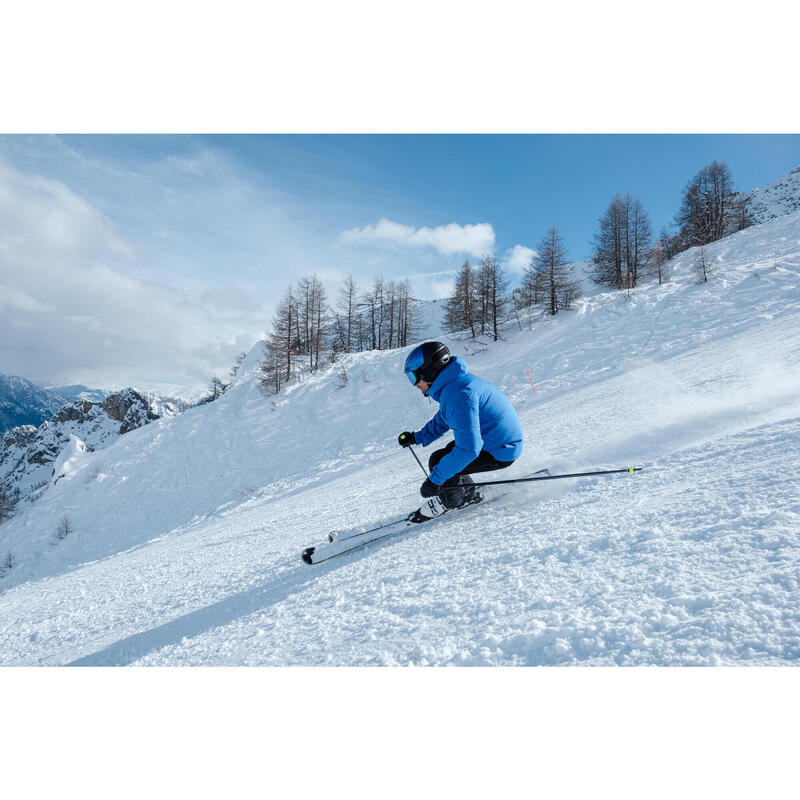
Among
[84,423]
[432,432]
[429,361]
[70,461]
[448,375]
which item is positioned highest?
[84,423]

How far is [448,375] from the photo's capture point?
12.1ft

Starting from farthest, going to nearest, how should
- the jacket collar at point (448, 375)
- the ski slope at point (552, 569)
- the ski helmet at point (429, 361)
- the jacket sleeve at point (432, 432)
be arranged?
the jacket sleeve at point (432, 432)
the ski helmet at point (429, 361)
the jacket collar at point (448, 375)
the ski slope at point (552, 569)

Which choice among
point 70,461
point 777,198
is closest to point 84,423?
point 70,461

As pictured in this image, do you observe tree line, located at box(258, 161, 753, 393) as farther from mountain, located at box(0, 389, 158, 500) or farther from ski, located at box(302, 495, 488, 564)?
mountain, located at box(0, 389, 158, 500)

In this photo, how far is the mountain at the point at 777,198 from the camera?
48.1 meters

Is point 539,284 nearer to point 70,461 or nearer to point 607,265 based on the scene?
point 607,265

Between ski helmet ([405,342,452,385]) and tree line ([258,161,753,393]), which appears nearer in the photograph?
ski helmet ([405,342,452,385])

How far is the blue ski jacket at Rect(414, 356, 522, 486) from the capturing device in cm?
350

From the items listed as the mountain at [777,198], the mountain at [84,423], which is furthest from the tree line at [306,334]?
the mountain at [84,423]

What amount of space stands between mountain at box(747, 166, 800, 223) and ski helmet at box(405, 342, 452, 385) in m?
61.9

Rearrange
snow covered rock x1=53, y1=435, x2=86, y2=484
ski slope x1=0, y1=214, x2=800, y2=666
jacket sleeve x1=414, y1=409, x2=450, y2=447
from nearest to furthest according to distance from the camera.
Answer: ski slope x1=0, y1=214, x2=800, y2=666
jacket sleeve x1=414, y1=409, x2=450, y2=447
snow covered rock x1=53, y1=435, x2=86, y2=484

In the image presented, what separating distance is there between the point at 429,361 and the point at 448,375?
10.3 inches

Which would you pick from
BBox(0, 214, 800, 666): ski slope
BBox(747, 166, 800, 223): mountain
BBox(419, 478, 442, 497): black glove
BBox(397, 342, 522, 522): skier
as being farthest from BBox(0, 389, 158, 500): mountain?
BBox(747, 166, 800, 223): mountain

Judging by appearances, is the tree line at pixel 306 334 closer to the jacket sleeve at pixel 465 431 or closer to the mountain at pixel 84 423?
the jacket sleeve at pixel 465 431
